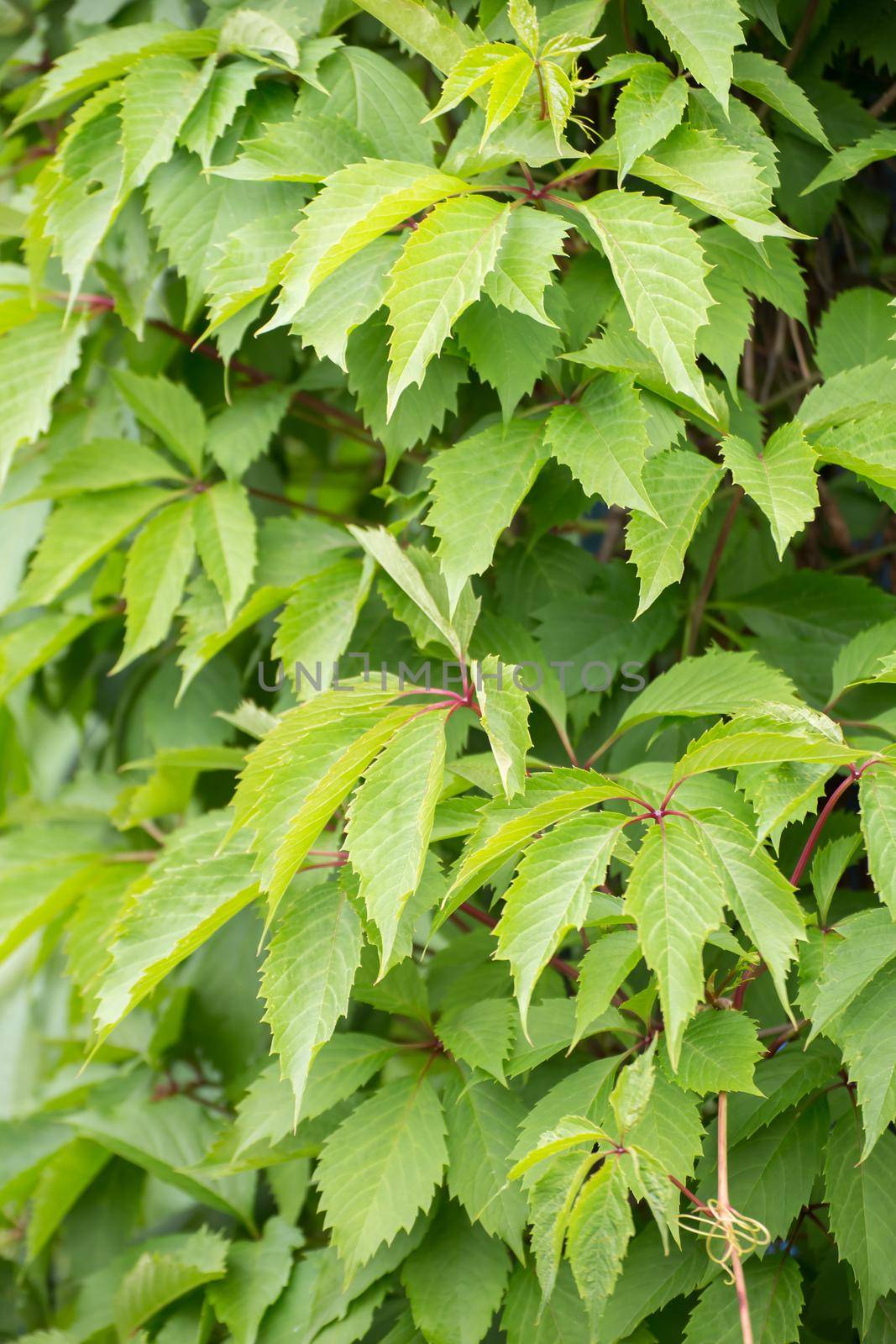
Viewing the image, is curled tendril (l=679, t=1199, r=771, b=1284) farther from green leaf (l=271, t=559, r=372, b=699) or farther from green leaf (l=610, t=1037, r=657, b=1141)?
green leaf (l=271, t=559, r=372, b=699)

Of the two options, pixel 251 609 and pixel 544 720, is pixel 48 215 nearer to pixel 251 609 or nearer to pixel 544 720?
pixel 251 609

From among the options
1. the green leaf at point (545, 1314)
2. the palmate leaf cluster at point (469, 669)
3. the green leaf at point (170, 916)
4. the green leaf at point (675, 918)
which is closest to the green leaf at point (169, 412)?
the palmate leaf cluster at point (469, 669)

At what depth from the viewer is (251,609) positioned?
3.12 feet

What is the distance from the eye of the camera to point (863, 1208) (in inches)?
27.6

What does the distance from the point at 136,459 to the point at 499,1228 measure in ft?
2.39

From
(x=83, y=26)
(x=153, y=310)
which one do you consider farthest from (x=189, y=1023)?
(x=83, y=26)

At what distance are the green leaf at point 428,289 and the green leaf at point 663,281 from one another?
0.28 ft

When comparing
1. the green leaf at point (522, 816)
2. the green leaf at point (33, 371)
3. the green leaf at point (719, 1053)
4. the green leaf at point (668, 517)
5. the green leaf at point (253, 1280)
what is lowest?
the green leaf at point (253, 1280)

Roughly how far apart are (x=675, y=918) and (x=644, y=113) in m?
0.52

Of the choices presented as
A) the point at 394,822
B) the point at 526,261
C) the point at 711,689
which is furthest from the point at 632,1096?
the point at 526,261

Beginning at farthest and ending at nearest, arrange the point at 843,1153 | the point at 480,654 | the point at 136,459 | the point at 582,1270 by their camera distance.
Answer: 1. the point at 136,459
2. the point at 480,654
3. the point at 843,1153
4. the point at 582,1270

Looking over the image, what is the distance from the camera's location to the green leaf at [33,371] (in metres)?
1.00

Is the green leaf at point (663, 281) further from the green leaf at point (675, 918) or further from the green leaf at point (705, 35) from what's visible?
the green leaf at point (675, 918)

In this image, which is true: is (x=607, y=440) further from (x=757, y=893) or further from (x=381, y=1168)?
(x=381, y=1168)
